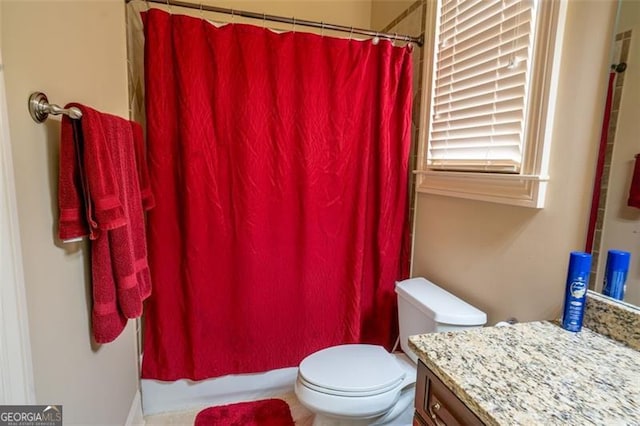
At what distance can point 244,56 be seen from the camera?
61.2 inches

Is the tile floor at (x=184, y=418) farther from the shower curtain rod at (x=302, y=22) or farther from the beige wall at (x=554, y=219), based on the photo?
the shower curtain rod at (x=302, y=22)

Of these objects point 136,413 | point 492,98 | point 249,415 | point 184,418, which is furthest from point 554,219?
point 136,413

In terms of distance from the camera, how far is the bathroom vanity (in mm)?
646

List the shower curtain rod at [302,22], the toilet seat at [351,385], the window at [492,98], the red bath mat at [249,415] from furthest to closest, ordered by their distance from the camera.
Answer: the red bath mat at [249,415]
the shower curtain rod at [302,22]
the toilet seat at [351,385]
the window at [492,98]

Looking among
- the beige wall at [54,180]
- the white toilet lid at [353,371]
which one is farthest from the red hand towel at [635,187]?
the beige wall at [54,180]

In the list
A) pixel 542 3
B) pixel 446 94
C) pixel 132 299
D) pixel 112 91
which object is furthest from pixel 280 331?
pixel 542 3

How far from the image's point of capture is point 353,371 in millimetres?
1376

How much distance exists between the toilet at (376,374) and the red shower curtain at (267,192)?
0.37 metres

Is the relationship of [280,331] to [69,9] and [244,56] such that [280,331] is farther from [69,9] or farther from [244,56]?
[69,9]

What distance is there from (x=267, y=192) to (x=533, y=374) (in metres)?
1.29

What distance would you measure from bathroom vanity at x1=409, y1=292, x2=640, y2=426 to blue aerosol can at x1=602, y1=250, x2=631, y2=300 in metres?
0.05

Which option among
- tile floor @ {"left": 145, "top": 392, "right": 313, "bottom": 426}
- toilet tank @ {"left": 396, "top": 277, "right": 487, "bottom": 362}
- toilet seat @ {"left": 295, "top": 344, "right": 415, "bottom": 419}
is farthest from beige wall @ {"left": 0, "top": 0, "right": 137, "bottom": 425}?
toilet tank @ {"left": 396, "top": 277, "right": 487, "bottom": 362}

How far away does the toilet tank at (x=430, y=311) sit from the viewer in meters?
1.30

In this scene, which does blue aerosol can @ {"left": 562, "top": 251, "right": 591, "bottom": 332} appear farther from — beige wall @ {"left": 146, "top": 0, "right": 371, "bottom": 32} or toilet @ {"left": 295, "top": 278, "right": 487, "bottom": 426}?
beige wall @ {"left": 146, "top": 0, "right": 371, "bottom": 32}
